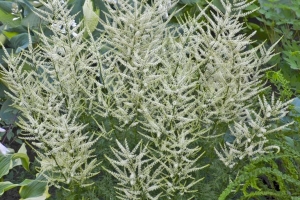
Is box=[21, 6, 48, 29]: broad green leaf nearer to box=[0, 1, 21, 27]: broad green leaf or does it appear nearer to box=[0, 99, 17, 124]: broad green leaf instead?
box=[0, 1, 21, 27]: broad green leaf

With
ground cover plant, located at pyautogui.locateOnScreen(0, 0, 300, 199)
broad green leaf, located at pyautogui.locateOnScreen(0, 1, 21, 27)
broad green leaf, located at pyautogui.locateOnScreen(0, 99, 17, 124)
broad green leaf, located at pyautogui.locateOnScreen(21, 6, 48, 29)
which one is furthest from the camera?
broad green leaf, located at pyautogui.locateOnScreen(0, 1, 21, 27)

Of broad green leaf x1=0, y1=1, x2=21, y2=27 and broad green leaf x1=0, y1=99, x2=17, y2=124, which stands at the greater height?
broad green leaf x1=0, y1=1, x2=21, y2=27

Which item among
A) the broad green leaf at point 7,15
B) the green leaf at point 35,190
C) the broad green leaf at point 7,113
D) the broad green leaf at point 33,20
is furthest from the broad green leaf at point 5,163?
the broad green leaf at point 7,15

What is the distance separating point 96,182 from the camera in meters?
2.16

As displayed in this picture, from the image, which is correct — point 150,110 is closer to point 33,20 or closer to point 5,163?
point 5,163

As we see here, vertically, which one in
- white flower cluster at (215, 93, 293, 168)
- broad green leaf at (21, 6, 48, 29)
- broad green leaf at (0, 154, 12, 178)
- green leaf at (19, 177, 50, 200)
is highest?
broad green leaf at (21, 6, 48, 29)

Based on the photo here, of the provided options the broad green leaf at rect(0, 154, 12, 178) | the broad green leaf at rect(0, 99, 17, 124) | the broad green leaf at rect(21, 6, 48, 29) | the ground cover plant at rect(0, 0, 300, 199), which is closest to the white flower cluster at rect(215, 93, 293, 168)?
the ground cover plant at rect(0, 0, 300, 199)

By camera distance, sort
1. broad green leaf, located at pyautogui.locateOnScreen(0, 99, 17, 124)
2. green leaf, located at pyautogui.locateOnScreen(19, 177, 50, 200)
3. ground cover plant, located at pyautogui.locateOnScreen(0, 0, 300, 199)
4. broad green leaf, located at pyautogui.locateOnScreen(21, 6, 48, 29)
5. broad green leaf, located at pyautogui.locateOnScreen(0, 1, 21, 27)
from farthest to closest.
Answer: broad green leaf, located at pyautogui.locateOnScreen(0, 1, 21, 27) < broad green leaf, located at pyautogui.locateOnScreen(21, 6, 48, 29) < broad green leaf, located at pyautogui.locateOnScreen(0, 99, 17, 124) < green leaf, located at pyautogui.locateOnScreen(19, 177, 50, 200) < ground cover plant, located at pyautogui.locateOnScreen(0, 0, 300, 199)

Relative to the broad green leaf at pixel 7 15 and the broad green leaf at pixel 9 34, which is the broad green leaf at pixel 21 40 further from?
the broad green leaf at pixel 7 15

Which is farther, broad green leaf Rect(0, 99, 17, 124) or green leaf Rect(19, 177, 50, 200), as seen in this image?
broad green leaf Rect(0, 99, 17, 124)

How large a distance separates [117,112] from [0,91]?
1.15 meters

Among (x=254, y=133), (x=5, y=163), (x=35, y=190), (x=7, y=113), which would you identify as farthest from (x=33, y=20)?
(x=254, y=133)

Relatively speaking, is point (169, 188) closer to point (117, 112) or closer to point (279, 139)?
point (117, 112)

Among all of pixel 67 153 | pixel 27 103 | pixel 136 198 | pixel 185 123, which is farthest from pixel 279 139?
pixel 27 103
